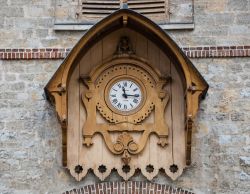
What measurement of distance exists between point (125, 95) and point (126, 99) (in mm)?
59

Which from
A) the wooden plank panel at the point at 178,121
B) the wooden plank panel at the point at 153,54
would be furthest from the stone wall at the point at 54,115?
the wooden plank panel at the point at 153,54

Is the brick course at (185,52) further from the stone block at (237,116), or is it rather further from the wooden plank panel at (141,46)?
the stone block at (237,116)

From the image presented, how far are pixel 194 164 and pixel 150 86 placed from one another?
1.29 meters

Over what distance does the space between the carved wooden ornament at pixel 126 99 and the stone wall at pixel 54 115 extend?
21 centimetres

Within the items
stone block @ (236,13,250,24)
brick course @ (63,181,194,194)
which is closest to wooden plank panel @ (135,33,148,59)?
stone block @ (236,13,250,24)

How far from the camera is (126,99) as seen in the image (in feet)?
34.9

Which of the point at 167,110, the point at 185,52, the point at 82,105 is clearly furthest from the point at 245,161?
the point at 82,105

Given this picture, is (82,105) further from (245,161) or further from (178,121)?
(245,161)

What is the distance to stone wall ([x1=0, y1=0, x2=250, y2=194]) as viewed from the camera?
10.3 m

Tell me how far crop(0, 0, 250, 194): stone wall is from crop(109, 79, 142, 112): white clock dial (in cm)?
88

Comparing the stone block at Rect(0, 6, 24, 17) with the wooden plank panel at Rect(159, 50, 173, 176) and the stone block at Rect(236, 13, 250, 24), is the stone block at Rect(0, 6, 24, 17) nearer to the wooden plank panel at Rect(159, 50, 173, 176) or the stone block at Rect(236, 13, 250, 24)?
the wooden plank panel at Rect(159, 50, 173, 176)

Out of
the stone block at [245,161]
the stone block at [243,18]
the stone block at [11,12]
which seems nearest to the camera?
the stone block at [245,161]

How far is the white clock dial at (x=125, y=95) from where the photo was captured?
10.6 meters

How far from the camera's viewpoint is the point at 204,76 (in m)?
10.8
